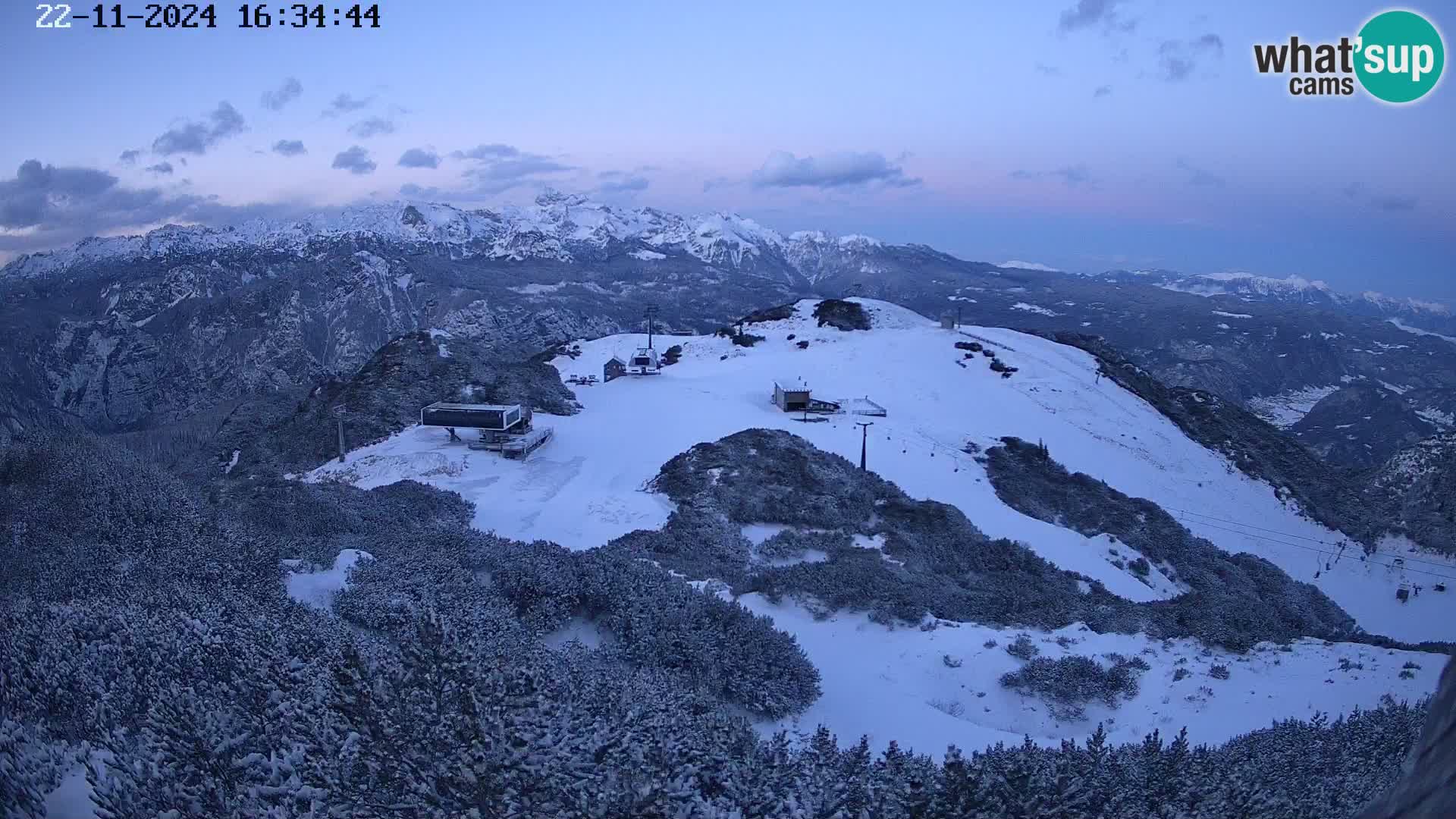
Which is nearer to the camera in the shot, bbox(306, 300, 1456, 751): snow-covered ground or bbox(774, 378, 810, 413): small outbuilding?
bbox(306, 300, 1456, 751): snow-covered ground

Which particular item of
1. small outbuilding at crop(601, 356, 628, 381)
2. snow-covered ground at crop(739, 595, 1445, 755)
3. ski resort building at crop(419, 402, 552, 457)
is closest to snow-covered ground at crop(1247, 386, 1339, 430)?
small outbuilding at crop(601, 356, 628, 381)

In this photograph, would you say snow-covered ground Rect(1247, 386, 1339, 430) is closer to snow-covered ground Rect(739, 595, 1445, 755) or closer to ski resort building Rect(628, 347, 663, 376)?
ski resort building Rect(628, 347, 663, 376)

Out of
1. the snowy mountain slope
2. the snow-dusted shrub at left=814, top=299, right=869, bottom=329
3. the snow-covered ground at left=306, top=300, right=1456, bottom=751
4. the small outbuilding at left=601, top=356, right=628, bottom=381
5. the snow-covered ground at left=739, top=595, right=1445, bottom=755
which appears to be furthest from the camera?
the snow-dusted shrub at left=814, top=299, right=869, bottom=329

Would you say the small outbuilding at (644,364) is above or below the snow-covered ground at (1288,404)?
above

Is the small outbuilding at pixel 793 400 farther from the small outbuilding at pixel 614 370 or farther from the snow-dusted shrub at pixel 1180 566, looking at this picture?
the small outbuilding at pixel 614 370

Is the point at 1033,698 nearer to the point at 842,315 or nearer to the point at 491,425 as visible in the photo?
the point at 491,425

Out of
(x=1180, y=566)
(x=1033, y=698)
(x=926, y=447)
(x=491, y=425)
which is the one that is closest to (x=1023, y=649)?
(x=1033, y=698)

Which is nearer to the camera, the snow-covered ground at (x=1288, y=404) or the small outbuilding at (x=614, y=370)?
the small outbuilding at (x=614, y=370)

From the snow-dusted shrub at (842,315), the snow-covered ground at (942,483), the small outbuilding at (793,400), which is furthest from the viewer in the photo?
the snow-dusted shrub at (842,315)

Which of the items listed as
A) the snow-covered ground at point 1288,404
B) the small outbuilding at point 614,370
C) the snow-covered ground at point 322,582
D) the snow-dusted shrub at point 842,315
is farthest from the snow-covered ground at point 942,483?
the snow-covered ground at point 1288,404

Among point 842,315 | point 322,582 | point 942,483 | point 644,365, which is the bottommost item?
point 942,483
